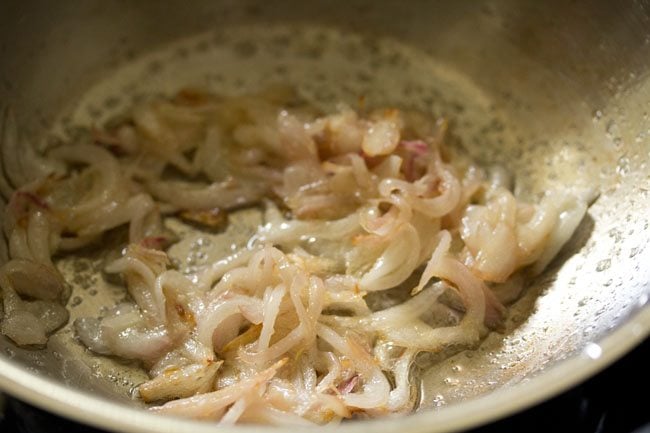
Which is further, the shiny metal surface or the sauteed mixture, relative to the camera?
the sauteed mixture

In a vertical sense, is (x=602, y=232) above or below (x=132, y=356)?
above

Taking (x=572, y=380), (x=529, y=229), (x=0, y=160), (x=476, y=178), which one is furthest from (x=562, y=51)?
(x=0, y=160)

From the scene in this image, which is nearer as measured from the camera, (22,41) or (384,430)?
(384,430)

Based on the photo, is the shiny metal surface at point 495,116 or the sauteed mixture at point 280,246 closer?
the shiny metal surface at point 495,116

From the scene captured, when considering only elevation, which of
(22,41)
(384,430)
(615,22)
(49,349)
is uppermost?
(615,22)

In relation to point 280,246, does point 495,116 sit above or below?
above

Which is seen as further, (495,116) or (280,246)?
(495,116)

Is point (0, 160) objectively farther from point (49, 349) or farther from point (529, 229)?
point (529, 229)

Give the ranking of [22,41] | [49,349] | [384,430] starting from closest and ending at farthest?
[384,430], [49,349], [22,41]
